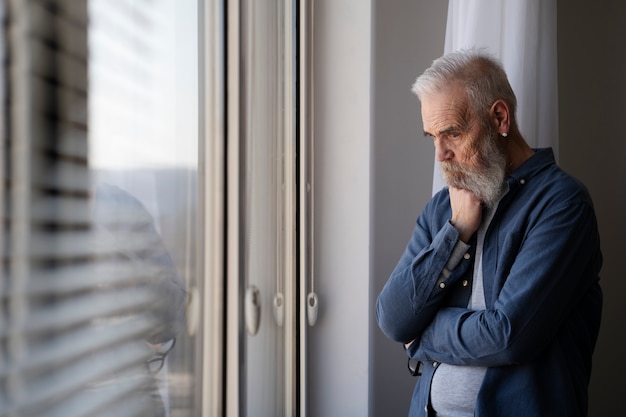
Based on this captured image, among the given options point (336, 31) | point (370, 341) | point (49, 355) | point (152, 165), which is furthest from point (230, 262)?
point (336, 31)

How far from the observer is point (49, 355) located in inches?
32.4

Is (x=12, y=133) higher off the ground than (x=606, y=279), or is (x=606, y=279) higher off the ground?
(x=12, y=133)

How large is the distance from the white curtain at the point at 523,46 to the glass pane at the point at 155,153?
99cm

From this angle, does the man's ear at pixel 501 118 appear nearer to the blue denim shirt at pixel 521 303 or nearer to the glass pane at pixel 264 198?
the blue denim shirt at pixel 521 303

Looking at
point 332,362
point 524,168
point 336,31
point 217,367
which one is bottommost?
point 332,362

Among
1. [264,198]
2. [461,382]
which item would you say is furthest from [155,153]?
[461,382]

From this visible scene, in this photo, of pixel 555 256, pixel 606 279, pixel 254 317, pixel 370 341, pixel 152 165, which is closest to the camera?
pixel 152 165

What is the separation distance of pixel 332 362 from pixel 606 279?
1145mm

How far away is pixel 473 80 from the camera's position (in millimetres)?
1524

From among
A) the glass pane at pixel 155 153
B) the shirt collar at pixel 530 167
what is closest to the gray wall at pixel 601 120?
the shirt collar at pixel 530 167

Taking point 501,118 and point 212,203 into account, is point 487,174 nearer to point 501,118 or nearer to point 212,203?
point 501,118

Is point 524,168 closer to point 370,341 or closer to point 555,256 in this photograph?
point 555,256

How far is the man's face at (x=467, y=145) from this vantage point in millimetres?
1503

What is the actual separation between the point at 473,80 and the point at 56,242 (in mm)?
1079
